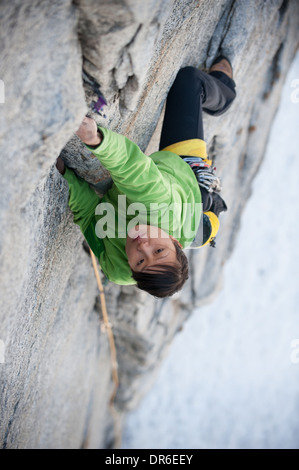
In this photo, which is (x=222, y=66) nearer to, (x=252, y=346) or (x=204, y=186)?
(x=204, y=186)

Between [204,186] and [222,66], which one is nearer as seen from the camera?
[204,186]

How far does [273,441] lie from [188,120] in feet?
19.6

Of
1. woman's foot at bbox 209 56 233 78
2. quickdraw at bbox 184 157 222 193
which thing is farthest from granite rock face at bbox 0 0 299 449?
quickdraw at bbox 184 157 222 193

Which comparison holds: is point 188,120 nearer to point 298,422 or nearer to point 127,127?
point 127,127

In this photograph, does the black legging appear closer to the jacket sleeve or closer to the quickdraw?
the quickdraw

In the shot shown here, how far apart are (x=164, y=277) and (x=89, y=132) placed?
59 centimetres

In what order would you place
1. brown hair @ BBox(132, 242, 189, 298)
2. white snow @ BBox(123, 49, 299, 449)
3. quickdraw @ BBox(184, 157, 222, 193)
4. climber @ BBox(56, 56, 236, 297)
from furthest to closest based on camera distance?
white snow @ BBox(123, 49, 299, 449), quickdraw @ BBox(184, 157, 222, 193), brown hair @ BBox(132, 242, 189, 298), climber @ BBox(56, 56, 236, 297)

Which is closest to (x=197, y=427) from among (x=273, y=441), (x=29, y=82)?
(x=273, y=441)

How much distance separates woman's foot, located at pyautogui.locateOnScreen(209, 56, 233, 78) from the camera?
2.36 m

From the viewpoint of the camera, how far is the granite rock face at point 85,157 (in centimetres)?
115

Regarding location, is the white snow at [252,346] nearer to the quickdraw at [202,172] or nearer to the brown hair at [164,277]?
the quickdraw at [202,172]

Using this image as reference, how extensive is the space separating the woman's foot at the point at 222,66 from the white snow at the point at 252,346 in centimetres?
439

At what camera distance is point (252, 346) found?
22.5 feet

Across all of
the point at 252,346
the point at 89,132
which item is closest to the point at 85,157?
the point at 89,132
